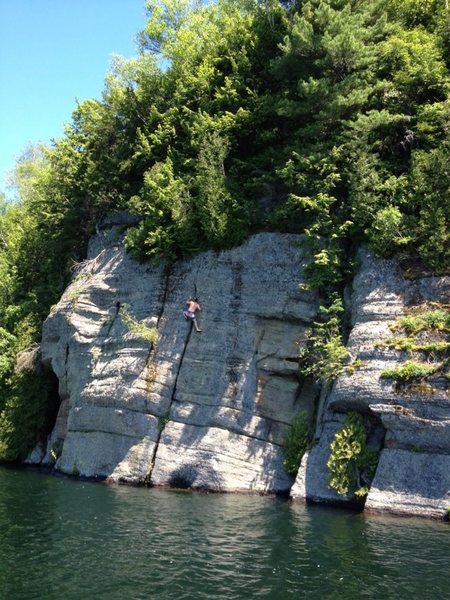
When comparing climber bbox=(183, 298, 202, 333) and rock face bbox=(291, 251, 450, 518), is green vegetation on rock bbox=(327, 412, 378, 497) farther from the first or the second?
climber bbox=(183, 298, 202, 333)

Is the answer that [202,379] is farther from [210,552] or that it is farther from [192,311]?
[210,552]

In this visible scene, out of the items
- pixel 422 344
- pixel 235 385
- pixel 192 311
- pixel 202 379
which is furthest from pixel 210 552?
pixel 192 311

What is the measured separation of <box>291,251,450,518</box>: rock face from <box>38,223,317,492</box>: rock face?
263 centimetres

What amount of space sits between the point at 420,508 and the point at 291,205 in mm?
13894

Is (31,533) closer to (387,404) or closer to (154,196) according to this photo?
(387,404)

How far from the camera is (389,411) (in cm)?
2189

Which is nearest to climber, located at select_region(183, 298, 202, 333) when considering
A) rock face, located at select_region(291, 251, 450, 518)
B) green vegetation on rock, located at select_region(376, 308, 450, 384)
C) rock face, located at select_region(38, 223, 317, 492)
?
rock face, located at select_region(38, 223, 317, 492)

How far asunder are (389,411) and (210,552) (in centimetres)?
886

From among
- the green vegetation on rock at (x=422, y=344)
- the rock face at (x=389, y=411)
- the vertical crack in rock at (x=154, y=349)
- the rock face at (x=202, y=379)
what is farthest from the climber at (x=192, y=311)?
the green vegetation on rock at (x=422, y=344)

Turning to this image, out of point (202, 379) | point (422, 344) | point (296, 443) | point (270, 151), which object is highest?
point (270, 151)

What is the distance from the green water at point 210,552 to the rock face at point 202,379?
11.6 ft

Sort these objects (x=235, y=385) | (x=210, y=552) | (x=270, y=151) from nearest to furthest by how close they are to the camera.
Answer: (x=210, y=552)
(x=235, y=385)
(x=270, y=151)

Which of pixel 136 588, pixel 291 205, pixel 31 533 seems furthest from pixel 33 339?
pixel 136 588

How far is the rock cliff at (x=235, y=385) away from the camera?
21828mm
